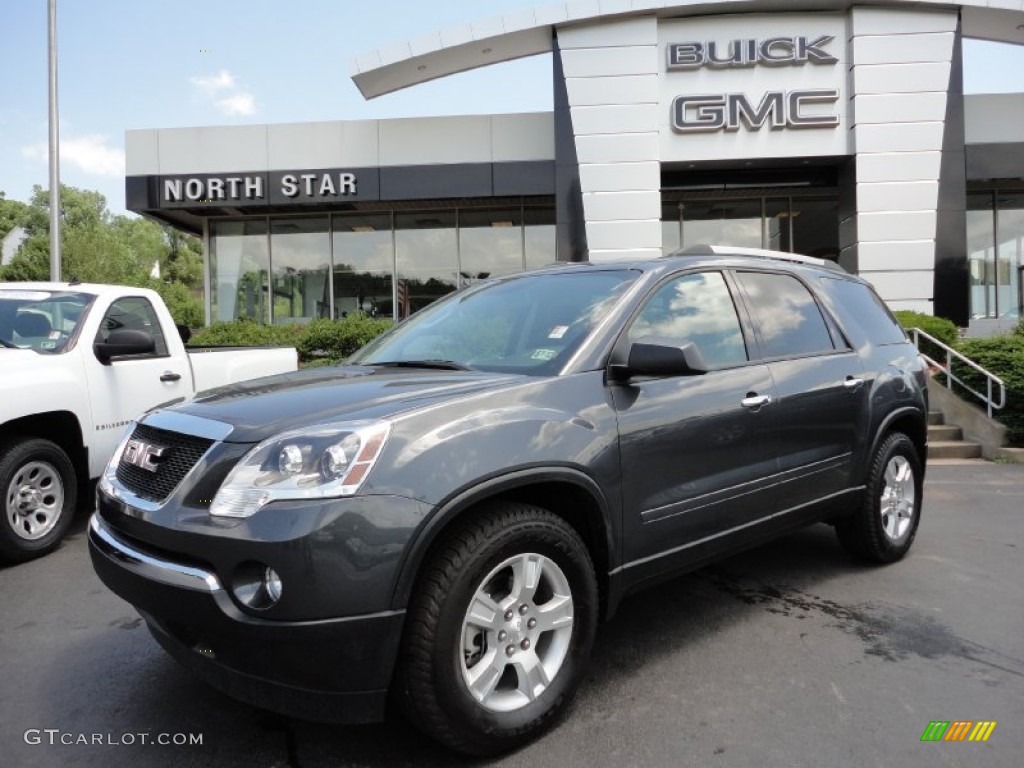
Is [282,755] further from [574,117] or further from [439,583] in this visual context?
[574,117]

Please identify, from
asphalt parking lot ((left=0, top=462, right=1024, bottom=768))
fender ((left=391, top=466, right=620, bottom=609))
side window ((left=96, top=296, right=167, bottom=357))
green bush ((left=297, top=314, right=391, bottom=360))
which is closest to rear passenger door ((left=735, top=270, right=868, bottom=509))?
asphalt parking lot ((left=0, top=462, right=1024, bottom=768))

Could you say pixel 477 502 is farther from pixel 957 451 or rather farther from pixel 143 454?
pixel 957 451

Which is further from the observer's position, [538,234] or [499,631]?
[538,234]

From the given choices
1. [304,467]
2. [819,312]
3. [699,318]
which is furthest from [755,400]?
[304,467]

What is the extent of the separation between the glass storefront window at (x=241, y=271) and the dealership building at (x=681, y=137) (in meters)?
1.75

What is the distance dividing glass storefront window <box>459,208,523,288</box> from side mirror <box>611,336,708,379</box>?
1550 centimetres

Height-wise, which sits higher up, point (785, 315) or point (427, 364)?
point (785, 315)

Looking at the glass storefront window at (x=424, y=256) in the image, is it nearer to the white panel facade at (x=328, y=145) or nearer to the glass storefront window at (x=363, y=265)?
the glass storefront window at (x=363, y=265)

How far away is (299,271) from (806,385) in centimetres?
1655

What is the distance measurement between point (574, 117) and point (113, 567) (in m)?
14.1

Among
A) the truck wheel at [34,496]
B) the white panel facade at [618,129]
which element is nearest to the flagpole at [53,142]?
the white panel facade at [618,129]

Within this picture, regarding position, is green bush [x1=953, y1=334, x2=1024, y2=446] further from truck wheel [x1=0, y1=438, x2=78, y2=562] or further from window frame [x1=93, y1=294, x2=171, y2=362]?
truck wheel [x1=0, y1=438, x2=78, y2=562]

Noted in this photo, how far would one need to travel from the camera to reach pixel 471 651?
A: 8.32ft

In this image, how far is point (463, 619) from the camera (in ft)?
7.93
